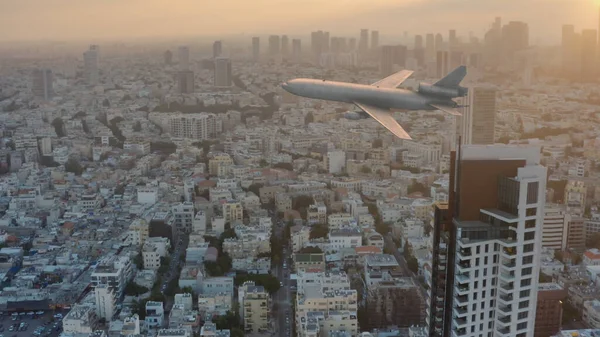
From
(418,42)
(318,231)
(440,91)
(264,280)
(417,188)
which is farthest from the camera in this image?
(418,42)

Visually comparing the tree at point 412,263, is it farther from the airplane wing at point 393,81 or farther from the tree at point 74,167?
the tree at point 74,167

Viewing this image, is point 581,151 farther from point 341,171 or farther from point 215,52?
point 215,52

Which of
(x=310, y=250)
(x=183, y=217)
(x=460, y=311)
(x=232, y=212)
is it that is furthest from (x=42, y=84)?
(x=460, y=311)

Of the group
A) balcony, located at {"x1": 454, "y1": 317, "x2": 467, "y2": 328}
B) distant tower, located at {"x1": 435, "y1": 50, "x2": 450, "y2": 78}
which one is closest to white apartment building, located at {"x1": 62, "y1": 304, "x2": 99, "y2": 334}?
balcony, located at {"x1": 454, "y1": 317, "x2": 467, "y2": 328}

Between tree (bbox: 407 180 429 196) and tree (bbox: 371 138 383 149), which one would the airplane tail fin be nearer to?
tree (bbox: 407 180 429 196)

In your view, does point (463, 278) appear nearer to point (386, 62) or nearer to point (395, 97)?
point (395, 97)

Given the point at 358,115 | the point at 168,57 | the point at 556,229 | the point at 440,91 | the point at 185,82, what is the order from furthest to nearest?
the point at 168,57 < the point at 185,82 < the point at 556,229 < the point at 358,115 < the point at 440,91

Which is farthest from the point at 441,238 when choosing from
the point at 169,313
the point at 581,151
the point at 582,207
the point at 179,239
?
the point at 581,151
